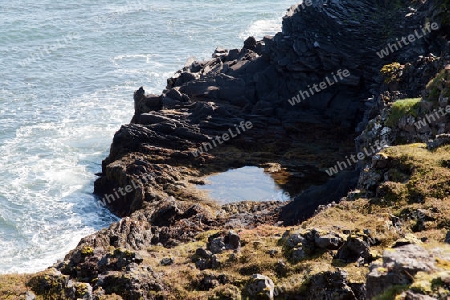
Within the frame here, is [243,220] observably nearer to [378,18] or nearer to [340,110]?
A: [340,110]

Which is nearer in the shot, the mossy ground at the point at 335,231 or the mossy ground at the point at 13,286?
the mossy ground at the point at 335,231

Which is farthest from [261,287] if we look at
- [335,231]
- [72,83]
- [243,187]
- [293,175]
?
[72,83]

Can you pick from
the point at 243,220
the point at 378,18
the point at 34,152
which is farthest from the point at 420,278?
the point at 34,152

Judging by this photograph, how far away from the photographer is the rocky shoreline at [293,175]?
1800 cm

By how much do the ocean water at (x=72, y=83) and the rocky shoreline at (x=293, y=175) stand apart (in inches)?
186

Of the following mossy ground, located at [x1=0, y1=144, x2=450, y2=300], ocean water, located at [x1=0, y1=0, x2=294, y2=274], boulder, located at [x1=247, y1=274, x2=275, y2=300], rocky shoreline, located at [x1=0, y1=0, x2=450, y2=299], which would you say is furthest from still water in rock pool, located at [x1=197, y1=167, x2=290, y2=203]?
boulder, located at [x1=247, y1=274, x2=275, y2=300]

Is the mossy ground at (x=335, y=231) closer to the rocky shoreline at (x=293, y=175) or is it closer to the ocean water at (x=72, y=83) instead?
the rocky shoreline at (x=293, y=175)

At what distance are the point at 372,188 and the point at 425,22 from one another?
21.5 meters

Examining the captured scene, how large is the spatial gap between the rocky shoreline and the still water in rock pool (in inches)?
29.4

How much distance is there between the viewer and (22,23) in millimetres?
81375

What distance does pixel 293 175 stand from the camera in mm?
39500

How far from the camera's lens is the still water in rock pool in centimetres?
3700

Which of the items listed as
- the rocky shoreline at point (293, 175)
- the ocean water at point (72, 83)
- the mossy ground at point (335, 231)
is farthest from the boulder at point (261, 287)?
the ocean water at point (72, 83)

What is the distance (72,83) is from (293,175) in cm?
Result: 3496
